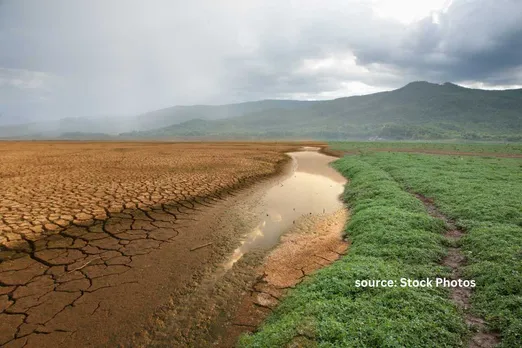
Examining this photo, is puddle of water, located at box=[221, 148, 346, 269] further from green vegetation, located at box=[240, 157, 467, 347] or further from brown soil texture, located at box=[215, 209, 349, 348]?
green vegetation, located at box=[240, 157, 467, 347]

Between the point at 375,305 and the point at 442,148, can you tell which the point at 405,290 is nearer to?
the point at 375,305

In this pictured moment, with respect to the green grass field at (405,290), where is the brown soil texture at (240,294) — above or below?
below

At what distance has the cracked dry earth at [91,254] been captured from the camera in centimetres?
473

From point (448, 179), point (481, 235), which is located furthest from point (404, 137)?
point (481, 235)

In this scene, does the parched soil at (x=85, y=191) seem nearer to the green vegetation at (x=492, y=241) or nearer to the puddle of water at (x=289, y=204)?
the puddle of water at (x=289, y=204)

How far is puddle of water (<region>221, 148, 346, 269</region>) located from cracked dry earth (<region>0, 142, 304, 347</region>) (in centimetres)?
169

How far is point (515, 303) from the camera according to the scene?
4.34 meters

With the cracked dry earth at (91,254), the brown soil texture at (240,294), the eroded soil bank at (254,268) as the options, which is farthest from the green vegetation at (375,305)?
the cracked dry earth at (91,254)

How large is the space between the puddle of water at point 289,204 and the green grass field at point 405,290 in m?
2.55

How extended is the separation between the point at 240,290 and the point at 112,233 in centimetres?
533

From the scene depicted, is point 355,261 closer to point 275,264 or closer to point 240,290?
point 275,264

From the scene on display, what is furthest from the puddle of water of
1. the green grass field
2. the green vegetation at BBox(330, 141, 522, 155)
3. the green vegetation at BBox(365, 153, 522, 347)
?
the green vegetation at BBox(330, 141, 522, 155)

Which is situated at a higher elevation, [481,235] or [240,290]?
[481,235]

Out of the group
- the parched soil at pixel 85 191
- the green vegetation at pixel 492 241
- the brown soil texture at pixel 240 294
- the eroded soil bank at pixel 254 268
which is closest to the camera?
the green vegetation at pixel 492 241
